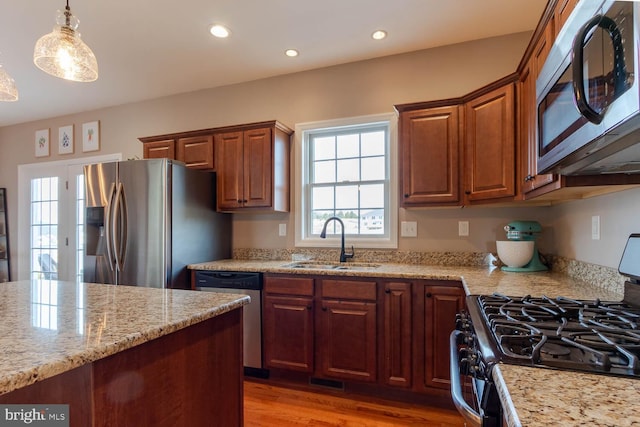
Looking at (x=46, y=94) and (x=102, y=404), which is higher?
(x=46, y=94)

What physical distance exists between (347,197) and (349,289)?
1.05m

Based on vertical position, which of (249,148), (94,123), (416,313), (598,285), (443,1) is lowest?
(416,313)

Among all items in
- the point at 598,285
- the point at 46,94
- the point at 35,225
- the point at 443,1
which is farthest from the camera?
the point at 35,225

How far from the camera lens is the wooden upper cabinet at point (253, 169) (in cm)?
289

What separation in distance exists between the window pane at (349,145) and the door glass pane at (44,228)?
12.6 feet

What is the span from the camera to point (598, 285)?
164 centimetres

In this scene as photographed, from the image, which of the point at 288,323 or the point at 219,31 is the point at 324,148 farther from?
the point at 288,323

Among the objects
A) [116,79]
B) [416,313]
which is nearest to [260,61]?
[116,79]

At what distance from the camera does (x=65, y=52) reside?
61.1 inches

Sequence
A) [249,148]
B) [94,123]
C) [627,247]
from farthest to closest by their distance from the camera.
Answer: [94,123] < [249,148] < [627,247]

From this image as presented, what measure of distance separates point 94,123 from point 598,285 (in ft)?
16.8

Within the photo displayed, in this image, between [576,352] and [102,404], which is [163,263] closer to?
[102,404]

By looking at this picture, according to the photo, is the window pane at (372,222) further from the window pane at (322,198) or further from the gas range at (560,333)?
the gas range at (560,333)

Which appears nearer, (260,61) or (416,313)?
(416,313)
